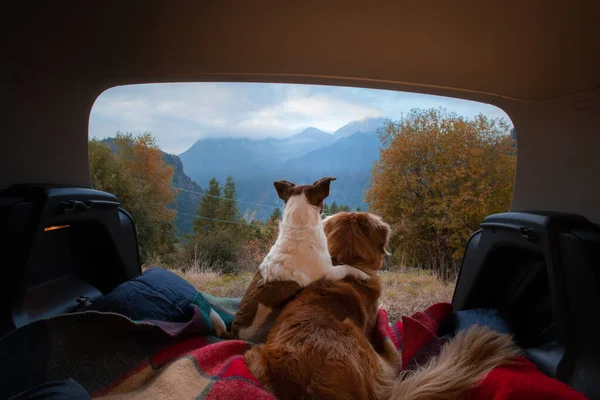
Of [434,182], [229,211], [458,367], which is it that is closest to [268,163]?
[229,211]

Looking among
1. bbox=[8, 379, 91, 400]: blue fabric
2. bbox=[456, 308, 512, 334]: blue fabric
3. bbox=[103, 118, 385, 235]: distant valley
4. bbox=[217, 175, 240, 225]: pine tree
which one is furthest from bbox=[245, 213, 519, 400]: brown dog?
bbox=[217, 175, 240, 225]: pine tree

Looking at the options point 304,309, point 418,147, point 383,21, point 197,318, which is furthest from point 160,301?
point 418,147

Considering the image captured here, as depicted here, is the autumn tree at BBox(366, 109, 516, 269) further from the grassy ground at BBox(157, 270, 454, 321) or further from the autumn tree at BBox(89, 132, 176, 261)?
the autumn tree at BBox(89, 132, 176, 261)

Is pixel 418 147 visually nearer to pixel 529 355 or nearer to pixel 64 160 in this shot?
pixel 529 355

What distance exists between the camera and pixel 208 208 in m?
2.32

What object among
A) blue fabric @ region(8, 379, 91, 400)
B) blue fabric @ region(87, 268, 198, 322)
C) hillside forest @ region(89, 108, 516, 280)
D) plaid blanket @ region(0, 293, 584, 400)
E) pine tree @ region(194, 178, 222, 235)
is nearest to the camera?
blue fabric @ region(8, 379, 91, 400)

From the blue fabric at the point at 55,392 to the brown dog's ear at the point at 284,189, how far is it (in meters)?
1.15

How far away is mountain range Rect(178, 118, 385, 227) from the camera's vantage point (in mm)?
2240

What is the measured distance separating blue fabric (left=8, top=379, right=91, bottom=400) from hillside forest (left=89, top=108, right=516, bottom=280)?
4.45 ft

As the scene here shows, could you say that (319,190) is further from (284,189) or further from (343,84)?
(343,84)

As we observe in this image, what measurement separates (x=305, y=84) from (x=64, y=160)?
1332mm

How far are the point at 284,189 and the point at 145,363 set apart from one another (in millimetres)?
984

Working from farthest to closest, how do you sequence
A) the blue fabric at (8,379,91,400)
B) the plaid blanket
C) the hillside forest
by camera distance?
the hillside forest < the plaid blanket < the blue fabric at (8,379,91,400)

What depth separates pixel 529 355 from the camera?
47.5 inches
